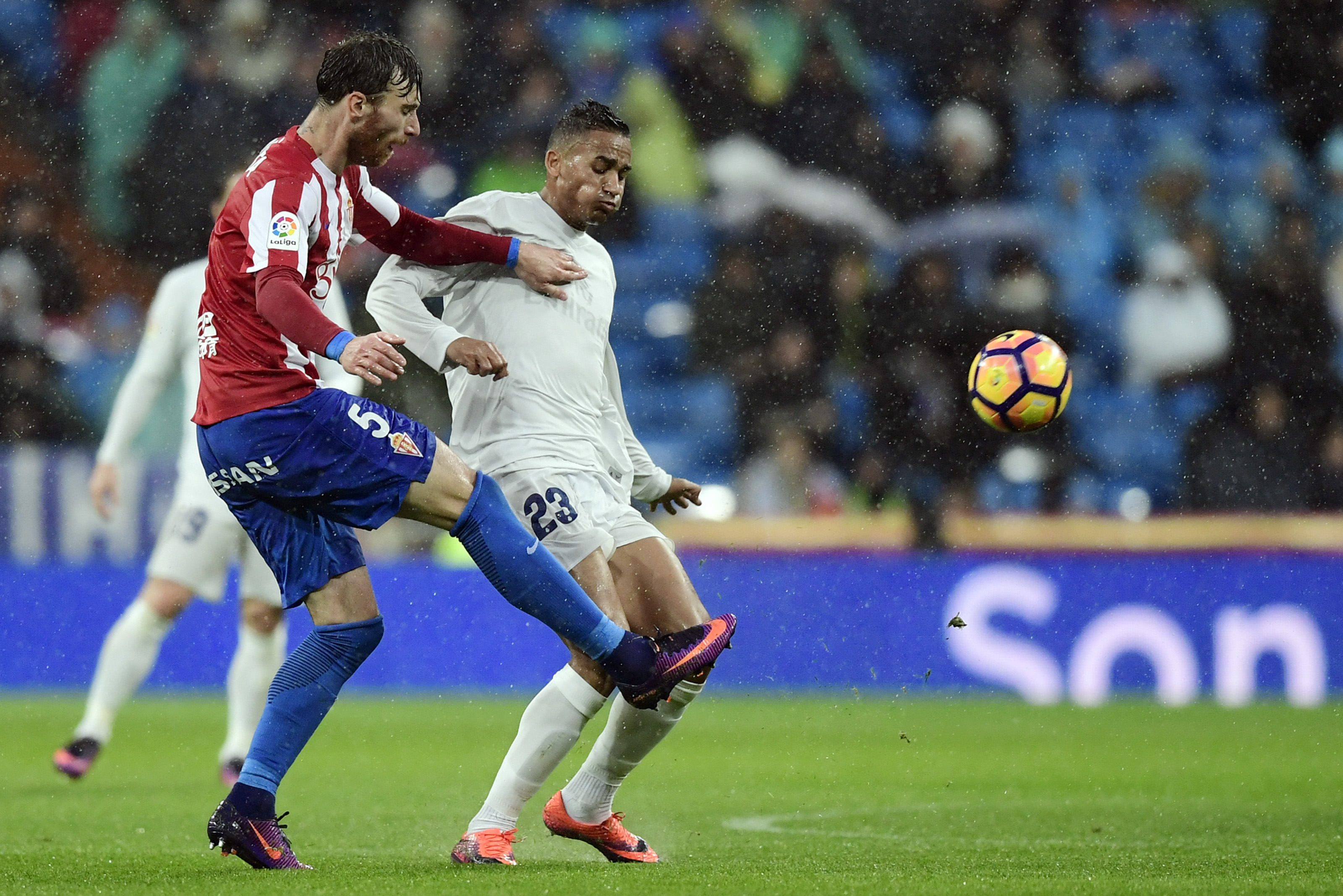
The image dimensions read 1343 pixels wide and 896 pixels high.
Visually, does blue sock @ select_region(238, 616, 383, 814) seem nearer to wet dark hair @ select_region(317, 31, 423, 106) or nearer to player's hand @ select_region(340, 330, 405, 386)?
player's hand @ select_region(340, 330, 405, 386)

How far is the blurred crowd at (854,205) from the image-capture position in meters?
10.2

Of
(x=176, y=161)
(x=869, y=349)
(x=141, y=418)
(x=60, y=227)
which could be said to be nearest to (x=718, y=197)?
(x=869, y=349)

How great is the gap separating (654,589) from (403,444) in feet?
2.87

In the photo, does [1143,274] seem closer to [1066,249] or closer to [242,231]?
[1066,249]

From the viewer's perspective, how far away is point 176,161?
36.5 feet

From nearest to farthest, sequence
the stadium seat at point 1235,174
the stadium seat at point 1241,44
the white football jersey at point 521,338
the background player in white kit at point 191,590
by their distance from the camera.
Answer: the white football jersey at point 521,338
the background player in white kit at point 191,590
the stadium seat at point 1235,174
the stadium seat at point 1241,44

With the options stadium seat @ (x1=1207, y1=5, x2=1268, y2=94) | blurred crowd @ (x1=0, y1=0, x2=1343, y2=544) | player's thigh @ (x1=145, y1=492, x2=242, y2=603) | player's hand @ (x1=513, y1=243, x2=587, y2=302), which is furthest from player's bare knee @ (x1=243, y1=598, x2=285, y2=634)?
stadium seat @ (x1=1207, y1=5, x2=1268, y2=94)

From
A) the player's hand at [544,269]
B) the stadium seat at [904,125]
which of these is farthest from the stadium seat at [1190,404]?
the player's hand at [544,269]

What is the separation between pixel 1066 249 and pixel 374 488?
8.34 m

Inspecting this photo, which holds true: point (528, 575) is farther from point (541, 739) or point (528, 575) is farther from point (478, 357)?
point (541, 739)

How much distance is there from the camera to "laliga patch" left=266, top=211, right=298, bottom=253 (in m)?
3.73

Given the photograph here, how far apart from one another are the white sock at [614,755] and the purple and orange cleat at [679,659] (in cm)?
49

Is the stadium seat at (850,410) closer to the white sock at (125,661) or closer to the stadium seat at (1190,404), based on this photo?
the stadium seat at (1190,404)

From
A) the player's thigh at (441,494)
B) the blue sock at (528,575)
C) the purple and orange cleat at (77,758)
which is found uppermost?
the player's thigh at (441,494)
